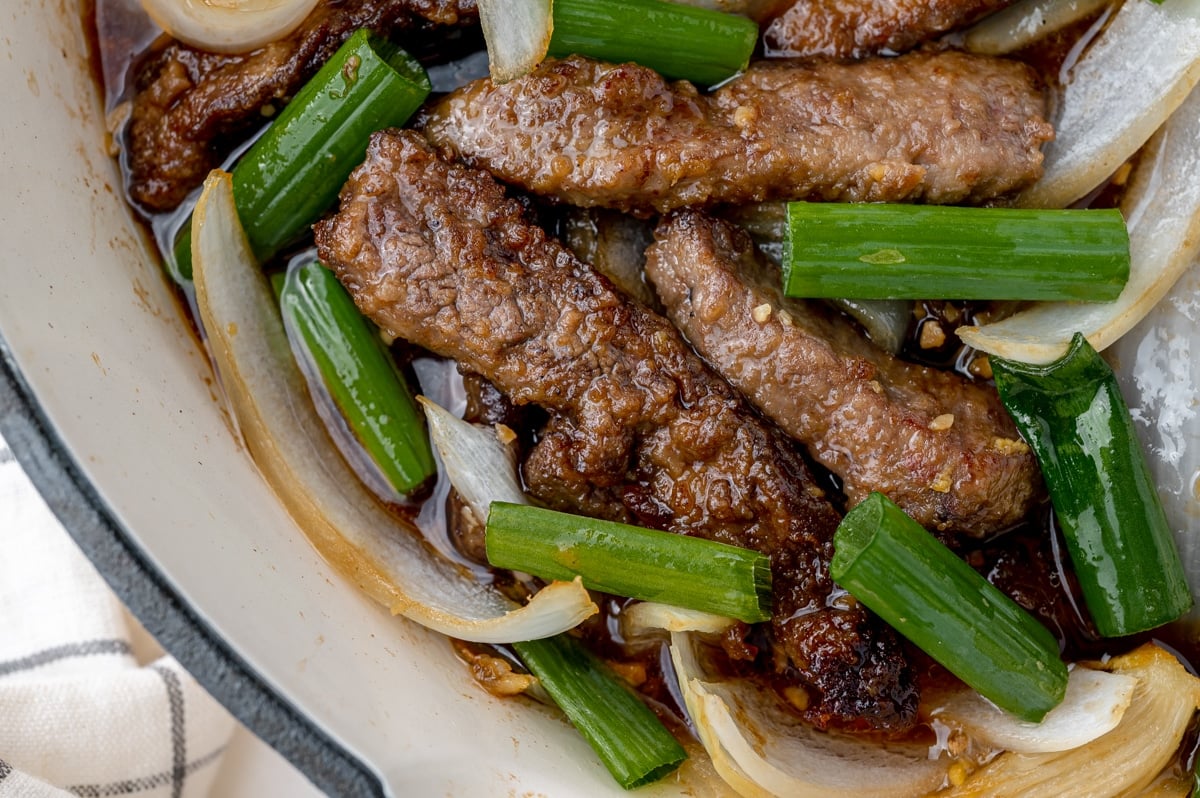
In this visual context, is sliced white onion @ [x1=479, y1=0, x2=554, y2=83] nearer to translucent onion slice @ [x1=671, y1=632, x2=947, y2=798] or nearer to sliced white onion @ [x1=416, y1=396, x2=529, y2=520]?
sliced white onion @ [x1=416, y1=396, x2=529, y2=520]

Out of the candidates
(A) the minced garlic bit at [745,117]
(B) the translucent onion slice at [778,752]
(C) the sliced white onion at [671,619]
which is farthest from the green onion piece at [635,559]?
(A) the minced garlic bit at [745,117]

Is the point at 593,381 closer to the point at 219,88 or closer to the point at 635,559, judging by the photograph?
the point at 635,559

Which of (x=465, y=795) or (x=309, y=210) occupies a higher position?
(x=309, y=210)

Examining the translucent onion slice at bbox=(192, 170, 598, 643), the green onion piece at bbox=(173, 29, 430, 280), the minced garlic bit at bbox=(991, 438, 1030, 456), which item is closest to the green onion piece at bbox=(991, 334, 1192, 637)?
the minced garlic bit at bbox=(991, 438, 1030, 456)

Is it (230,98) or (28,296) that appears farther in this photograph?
(230,98)

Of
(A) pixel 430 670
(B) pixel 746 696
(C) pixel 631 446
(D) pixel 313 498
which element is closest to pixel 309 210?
(D) pixel 313 498

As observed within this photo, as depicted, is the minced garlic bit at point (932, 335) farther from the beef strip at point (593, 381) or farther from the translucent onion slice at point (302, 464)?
the translucent onion slice at point (302, 464)

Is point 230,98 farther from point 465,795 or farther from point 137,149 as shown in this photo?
point 465,795
